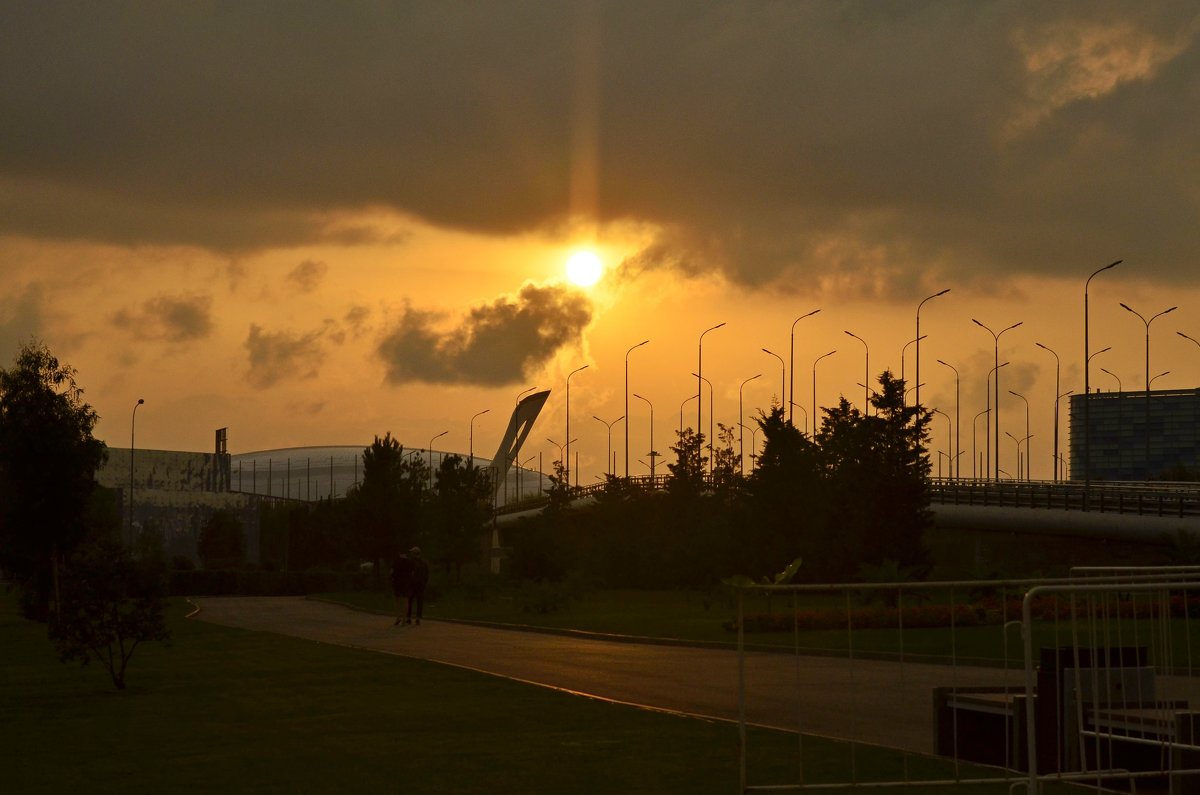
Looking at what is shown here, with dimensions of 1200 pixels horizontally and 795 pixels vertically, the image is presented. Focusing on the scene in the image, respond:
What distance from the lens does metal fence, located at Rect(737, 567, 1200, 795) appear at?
10.1 metres

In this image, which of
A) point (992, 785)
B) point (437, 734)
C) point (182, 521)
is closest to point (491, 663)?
point (437, 734)

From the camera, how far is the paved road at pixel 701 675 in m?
12.7

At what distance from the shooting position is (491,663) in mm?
24219

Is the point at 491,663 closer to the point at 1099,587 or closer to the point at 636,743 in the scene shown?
the point at 636,743

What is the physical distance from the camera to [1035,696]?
1101cm

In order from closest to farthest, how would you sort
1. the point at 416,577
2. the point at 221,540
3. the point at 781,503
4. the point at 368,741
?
1. the point at 368,741
2. the point at 416,577
3. the point at 781,503
4. the point at 221,540

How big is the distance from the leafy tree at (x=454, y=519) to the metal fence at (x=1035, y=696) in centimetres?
5259

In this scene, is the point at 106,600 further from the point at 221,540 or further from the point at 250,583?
the point at 221,540

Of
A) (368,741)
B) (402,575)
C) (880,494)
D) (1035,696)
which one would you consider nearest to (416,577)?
(402,575)

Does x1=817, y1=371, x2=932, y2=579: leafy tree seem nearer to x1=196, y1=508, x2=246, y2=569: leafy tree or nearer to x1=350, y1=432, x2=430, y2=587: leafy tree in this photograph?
x1=350, y1=432, x2=430, y2=587: leafy tree

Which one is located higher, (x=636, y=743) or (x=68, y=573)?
(x=68, y=573)

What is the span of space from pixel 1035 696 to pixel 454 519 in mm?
57623

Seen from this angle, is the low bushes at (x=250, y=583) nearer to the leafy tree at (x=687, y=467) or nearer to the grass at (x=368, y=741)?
the leafy tree at (x=687, y=467)

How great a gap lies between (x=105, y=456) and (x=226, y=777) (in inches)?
1503
